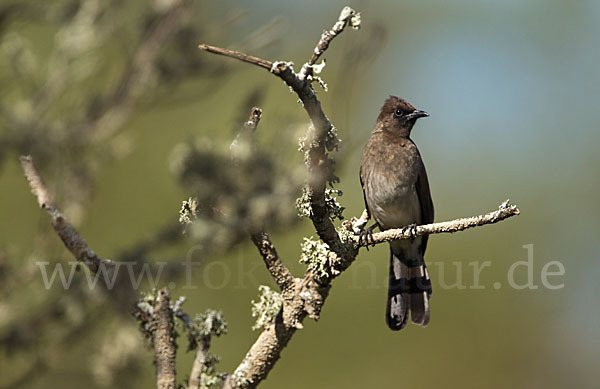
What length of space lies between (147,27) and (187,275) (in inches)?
77.6

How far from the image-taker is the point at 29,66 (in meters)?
3.56

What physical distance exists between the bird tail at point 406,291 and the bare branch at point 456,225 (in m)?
1.78

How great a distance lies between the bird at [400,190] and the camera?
512 cm

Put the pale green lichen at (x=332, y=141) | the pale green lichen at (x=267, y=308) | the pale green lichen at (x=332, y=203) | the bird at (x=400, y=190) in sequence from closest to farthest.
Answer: the pale green lichen at (x=332, y=141), the pale green lichen at (x=332, y=203), the pale green lichen at (x=267, y=308), the bird at (x=400, y=190)

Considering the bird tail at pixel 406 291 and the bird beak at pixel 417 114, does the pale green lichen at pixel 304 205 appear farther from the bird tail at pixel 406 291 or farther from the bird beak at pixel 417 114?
the bird beak at pixel 417 114

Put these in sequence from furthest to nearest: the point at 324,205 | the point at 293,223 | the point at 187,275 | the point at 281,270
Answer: the point at 281,270 → the point at 324,205 → the point at 187,275 → the point at 293,223

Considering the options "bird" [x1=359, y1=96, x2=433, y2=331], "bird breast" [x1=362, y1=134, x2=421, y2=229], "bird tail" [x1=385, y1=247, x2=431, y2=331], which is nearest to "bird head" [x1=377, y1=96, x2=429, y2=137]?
"bird" [x1=359, y1=96, x2=433, y2=331]

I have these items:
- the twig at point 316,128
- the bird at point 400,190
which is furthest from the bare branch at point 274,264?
the bird at point 400,190

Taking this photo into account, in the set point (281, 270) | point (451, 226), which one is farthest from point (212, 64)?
point (451, 226)

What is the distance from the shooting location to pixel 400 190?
5.11 meters

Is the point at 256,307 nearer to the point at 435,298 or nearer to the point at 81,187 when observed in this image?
the point at 81,187

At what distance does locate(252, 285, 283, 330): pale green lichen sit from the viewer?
2.82m

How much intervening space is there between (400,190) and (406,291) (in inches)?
26.6

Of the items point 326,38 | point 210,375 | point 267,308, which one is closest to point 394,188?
point 267,308
